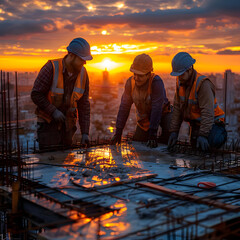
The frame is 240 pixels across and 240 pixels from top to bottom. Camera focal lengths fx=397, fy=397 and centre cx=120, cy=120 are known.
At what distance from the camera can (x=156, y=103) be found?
8.00m

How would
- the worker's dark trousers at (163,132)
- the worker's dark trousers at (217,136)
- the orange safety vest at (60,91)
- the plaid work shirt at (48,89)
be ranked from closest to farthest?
1. the plaid work shirt at (48,89)
2. the orange safety vest at (60,91)
3. the worker's dark trousers at (217,136)
4. the worker's dark trousers at (163,132)

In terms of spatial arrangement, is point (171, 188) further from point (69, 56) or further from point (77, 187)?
point (69, 56)

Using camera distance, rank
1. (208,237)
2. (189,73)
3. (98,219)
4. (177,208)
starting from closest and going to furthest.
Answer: (208,237) < (98,219) < (177,208) < (189,73)

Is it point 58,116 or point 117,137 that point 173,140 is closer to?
point 117,137

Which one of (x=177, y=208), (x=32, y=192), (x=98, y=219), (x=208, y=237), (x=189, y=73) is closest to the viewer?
(x=208, y=237)

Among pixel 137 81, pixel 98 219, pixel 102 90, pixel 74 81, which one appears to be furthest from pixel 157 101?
pixel 102 90

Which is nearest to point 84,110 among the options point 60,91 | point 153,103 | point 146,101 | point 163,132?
point 60,91

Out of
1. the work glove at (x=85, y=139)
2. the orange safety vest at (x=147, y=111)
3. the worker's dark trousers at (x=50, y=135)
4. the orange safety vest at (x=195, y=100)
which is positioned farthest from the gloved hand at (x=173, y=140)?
the worker's dark trousers at (x=50, y=135)

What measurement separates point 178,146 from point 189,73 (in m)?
1.65

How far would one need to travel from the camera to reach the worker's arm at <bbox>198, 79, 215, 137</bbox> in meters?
7.11

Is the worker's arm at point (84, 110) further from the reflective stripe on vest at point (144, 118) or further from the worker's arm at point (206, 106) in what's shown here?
the worker's arm at point (206, 106)

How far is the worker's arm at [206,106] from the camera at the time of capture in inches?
280

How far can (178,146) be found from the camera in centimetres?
821

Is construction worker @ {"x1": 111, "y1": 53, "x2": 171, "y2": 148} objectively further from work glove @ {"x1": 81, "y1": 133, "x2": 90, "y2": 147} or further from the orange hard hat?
work glove @ {"x1": 81, "y1": 133, "x2": 90, "y2": 147}
